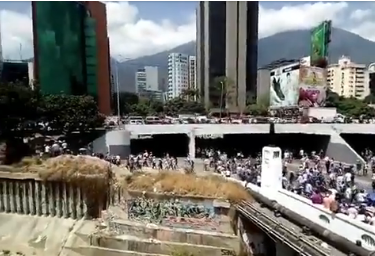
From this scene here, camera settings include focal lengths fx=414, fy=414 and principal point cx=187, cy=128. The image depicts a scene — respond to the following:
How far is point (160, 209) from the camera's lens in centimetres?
2188

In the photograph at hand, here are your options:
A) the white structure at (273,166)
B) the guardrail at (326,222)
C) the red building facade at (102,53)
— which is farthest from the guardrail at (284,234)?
the red building facade at (102,53)

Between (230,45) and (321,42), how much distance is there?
9217 centimetres

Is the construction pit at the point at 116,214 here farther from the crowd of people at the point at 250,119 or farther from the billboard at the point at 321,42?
the billboard at the point at 321,42

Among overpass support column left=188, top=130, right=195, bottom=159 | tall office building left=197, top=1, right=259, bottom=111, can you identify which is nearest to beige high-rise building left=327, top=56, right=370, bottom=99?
tall office building left=197, top=1, right=259, bottom=111

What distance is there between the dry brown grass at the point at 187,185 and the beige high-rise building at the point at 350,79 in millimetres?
139464

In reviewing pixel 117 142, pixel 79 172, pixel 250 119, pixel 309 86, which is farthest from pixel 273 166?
pixel 309 86

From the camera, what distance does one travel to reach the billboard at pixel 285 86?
54.2 metres

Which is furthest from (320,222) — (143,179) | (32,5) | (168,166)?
(32,5)

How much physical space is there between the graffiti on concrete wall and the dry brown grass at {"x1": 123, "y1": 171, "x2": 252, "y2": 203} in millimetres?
603

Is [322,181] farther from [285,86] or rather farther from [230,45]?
[230,45]

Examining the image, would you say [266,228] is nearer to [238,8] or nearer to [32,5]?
[32,5]

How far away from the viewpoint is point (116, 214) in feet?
75.8

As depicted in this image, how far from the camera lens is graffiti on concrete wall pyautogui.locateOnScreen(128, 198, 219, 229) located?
21.0 meters

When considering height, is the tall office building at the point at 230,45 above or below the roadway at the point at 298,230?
above
